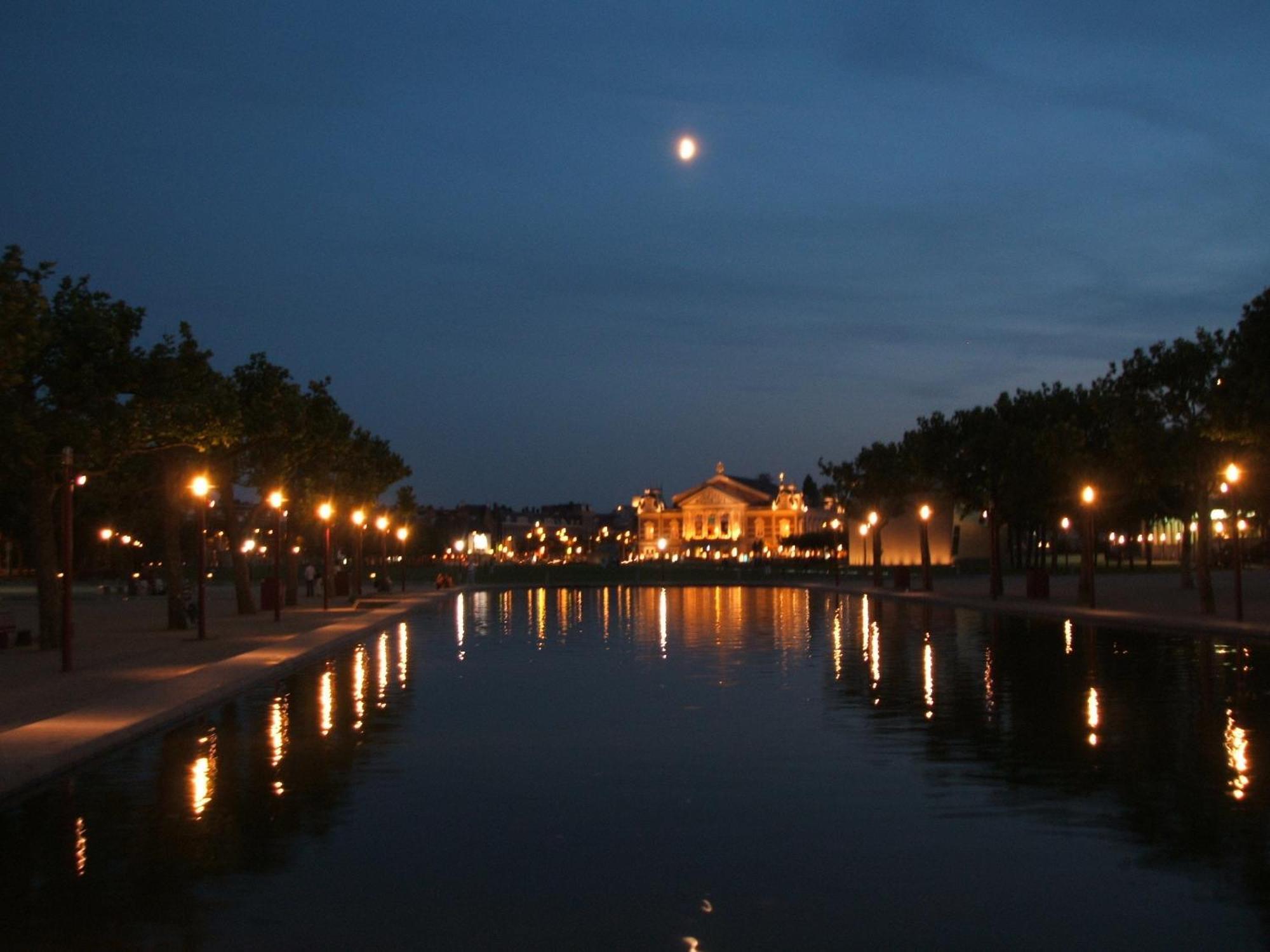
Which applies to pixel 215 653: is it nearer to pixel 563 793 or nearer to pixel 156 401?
pixel 156 401

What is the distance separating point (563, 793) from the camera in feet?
40.7

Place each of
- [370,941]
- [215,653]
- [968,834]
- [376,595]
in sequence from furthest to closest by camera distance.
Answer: [376,595], [215,653], [968,834], [370,941]

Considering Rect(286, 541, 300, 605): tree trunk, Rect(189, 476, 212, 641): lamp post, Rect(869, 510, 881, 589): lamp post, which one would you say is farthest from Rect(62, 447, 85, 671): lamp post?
Rect(869, 510, 881, 589): lamp post

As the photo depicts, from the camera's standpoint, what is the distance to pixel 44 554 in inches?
1141

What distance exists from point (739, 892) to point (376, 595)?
5522 centimetres

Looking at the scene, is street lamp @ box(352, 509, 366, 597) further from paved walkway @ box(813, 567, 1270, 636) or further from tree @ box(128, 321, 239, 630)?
tree @ box(128, 321, 239, 630)

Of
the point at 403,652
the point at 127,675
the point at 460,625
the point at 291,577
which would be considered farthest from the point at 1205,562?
the point at 291,577

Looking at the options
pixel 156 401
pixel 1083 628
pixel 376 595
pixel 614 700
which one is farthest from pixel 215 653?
pixel 376 595

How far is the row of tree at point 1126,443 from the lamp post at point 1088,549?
3.84ft

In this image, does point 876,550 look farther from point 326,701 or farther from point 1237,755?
point 1237,755

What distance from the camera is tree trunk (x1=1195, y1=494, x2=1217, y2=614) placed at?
38250mm

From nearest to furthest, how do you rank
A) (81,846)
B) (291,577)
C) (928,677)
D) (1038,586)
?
(81,846) → (928,677) → (1038,586) → (291,577)

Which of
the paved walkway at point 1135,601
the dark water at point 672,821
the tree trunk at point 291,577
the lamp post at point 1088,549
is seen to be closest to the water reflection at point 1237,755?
the dark water at point 672,821

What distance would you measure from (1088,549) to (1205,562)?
13.6 ft
